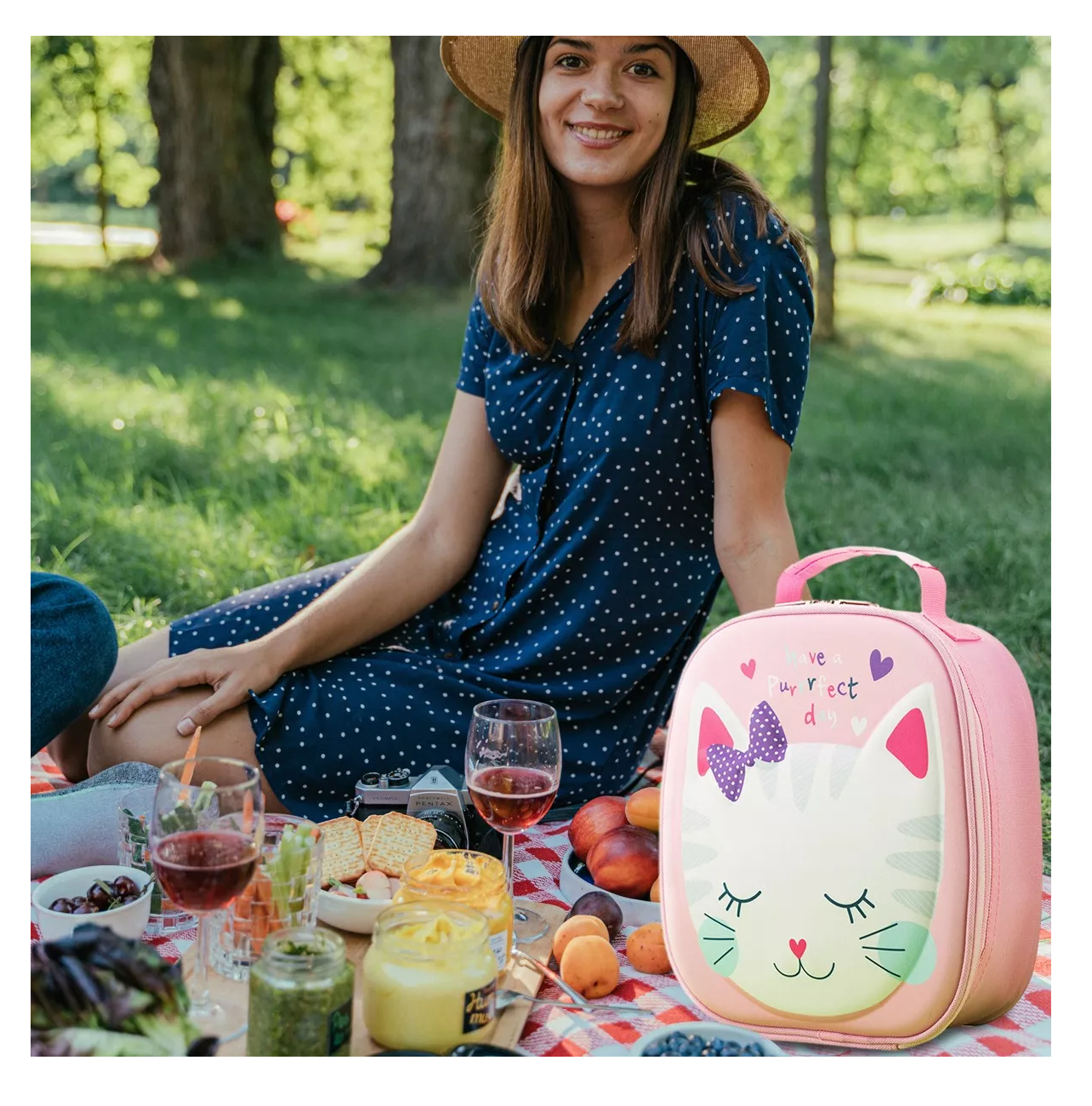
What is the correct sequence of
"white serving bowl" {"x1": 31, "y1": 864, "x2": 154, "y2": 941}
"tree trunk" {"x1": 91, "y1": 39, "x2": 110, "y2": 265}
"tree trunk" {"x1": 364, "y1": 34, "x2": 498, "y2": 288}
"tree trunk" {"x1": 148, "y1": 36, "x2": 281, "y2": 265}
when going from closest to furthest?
"white serving bowl" {"x1": 31, "y1": 864, "x2": 154, "y2": 941} → "tree trunk" {"x1": 364, "y1": 34, "x2": 498, "y2": 288} → "tree trunk" {"x1": 148, "y1": 36, "x2": 281, "y2": 265} → "tree trunk" {"x1": 91, "y1": 39, "x2": 110, "y2": 265}

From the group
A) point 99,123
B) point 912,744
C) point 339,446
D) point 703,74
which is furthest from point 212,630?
point 99,123

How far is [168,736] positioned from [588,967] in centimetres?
117

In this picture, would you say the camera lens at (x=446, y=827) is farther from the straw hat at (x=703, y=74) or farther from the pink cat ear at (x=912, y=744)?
the straw hat at (x=703, y=74)

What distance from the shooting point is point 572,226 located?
3.09 metres

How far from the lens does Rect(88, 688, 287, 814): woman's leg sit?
2.88m

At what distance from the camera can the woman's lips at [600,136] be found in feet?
9.34

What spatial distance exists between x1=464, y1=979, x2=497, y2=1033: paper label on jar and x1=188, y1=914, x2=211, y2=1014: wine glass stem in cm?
39

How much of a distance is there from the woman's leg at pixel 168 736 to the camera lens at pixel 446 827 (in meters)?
0.51

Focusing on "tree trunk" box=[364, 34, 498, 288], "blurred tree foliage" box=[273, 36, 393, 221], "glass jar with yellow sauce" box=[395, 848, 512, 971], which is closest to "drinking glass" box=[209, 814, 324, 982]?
"glass jar with yellow sauce" box=[395, 848, 512, 971]

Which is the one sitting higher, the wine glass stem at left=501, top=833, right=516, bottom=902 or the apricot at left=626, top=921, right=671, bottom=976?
the wine glass stem at left=501, top=833, right=516, bottom=902

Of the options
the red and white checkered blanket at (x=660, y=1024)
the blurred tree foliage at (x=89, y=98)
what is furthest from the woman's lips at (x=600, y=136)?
the blurred tree foliage at (x=89, y=98)

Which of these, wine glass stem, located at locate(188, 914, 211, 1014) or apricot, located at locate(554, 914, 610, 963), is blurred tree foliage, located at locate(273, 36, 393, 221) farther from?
wine glass stem, located at locate(188, 914, 211, 1014)
